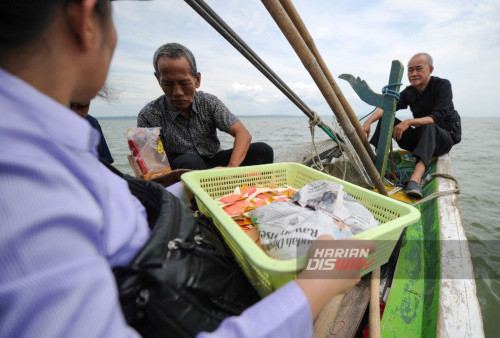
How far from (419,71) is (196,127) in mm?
3054

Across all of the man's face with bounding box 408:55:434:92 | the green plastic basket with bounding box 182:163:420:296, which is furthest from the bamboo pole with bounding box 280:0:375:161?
the man's face with bounding box 408:55:434:92

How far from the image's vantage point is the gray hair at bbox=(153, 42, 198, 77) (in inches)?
70.8

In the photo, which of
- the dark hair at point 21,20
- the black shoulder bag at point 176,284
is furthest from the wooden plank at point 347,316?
the dark hair at point 21,20

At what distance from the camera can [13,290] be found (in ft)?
0.95

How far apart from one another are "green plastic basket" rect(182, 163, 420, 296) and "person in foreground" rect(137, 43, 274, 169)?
536 millimetres

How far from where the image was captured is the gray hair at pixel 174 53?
1.80 metres

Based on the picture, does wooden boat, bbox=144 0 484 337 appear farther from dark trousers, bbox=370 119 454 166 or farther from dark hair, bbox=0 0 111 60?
dark trousers, bbox=370 119 454 166

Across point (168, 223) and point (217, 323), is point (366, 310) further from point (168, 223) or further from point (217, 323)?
point (168, 223)

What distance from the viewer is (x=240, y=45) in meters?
1.18

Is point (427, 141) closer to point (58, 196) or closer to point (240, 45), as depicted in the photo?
point (240, 45)

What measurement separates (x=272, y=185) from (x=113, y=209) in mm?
1076

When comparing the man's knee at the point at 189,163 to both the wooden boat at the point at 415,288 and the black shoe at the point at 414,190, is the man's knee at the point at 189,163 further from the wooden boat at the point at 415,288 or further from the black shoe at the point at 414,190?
the black shoe at the point at 414,190

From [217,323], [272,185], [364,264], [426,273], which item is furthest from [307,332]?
[426,273]

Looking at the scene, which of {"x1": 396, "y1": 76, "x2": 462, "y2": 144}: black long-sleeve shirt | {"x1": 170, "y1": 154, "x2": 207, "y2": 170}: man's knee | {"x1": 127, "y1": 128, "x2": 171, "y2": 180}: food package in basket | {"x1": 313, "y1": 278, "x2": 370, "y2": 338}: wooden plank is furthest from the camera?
{"x1": 396, "y1": 76, "x2": 462, "y2": 144}: black long-sleeve shirt
